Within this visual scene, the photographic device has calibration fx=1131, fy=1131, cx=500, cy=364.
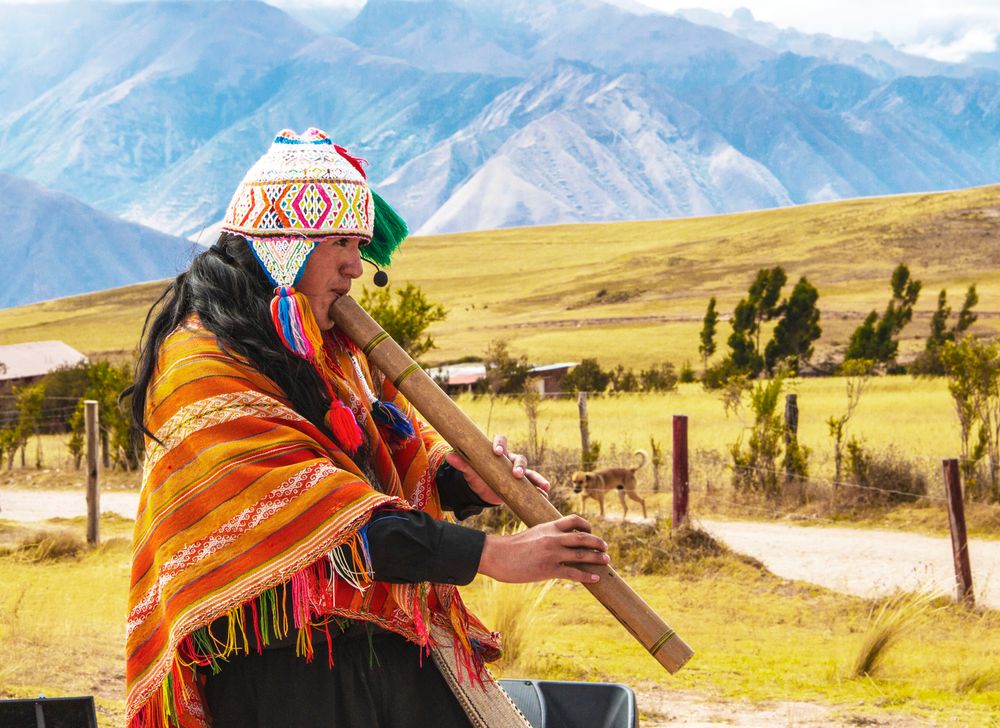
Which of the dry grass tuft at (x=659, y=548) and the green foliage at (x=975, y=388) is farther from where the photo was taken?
the green foliage at (x=975, y=388)

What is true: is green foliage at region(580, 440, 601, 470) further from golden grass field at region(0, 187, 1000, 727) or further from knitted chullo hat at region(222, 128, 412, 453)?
knitted chullo hat at region(222, 128, 412, 453)

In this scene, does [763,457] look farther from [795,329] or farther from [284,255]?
[795,329]

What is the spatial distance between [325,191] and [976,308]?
46.0 meters

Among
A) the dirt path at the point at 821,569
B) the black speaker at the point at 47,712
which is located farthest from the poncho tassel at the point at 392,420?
the dirt path at the point at 821,569

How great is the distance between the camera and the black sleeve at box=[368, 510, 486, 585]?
6.77ft

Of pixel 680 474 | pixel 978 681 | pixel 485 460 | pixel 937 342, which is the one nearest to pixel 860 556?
pixel 680 474

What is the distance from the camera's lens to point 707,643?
7199mm

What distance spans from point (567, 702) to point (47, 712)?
47.2 inches

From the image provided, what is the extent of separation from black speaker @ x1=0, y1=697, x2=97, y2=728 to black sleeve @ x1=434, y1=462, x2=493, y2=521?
0.89m

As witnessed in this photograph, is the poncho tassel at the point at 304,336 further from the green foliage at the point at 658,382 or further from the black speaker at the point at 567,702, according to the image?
the green foliage at the point at 658,382

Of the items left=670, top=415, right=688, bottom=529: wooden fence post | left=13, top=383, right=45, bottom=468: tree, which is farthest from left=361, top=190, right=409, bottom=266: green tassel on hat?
left=13, top=383, right=45, bottom=468: tree

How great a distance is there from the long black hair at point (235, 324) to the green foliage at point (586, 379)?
2605cm

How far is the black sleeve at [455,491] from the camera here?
2678 mm

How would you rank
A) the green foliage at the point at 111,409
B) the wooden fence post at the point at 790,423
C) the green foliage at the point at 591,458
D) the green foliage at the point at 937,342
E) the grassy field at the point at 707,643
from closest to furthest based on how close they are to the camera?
the grassy field at the point at 707,643 < the green foliage at the point at 591,458 < the wooden fence post at the point at 790,423 < the green foliage at the point at 111,409 < the green foliage at the point at 937,342
